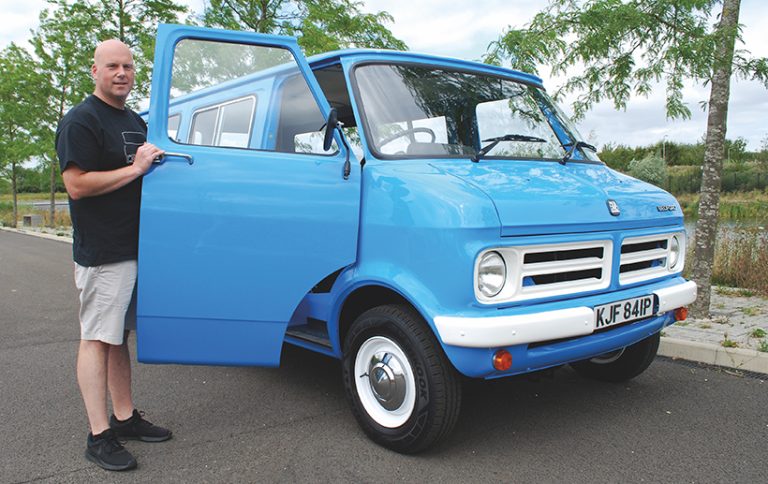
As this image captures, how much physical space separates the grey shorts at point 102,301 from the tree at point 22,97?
66.3ft

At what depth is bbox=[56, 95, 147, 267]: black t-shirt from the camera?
9.57ft

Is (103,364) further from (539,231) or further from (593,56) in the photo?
(593,56)

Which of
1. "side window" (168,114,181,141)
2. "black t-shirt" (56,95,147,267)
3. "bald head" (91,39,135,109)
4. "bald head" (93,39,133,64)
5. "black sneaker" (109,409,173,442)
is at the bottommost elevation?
"black sneaker" (109,409,173,442)

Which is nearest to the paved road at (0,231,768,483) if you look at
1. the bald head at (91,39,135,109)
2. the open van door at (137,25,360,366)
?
the open van door at (137,25,360,366)

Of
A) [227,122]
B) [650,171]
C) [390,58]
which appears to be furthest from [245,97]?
[650,171]

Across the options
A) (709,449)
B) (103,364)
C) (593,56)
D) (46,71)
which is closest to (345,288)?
(103,364)

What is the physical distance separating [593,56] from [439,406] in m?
4.32

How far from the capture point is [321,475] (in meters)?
2.95

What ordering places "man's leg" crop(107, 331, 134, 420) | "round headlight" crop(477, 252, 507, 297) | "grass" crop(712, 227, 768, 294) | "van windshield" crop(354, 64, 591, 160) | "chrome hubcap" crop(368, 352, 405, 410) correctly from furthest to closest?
"grass" crop(712, 227, 768, 294) < "van windshield" crop(354, 64, 591, 160) < "man's leg" crop(107, 331, 134, 420) < "chrome hubcap" crop(368, 352, 405, 410) < "round headlight" crop(477, 252, 507, 297)

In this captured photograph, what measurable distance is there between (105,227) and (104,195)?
0.54ft

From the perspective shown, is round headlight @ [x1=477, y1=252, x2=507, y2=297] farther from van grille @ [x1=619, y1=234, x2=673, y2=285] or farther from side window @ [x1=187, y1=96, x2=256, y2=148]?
side window @ [x1=187, y1=96, x2=256, y2=148]

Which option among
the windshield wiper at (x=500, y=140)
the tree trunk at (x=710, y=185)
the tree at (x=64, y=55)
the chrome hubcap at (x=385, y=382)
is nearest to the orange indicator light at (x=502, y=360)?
the chrome hubcap at (x=385, y=382)

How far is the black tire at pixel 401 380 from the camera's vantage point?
2.94 m

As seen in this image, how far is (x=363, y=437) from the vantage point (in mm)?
3418
